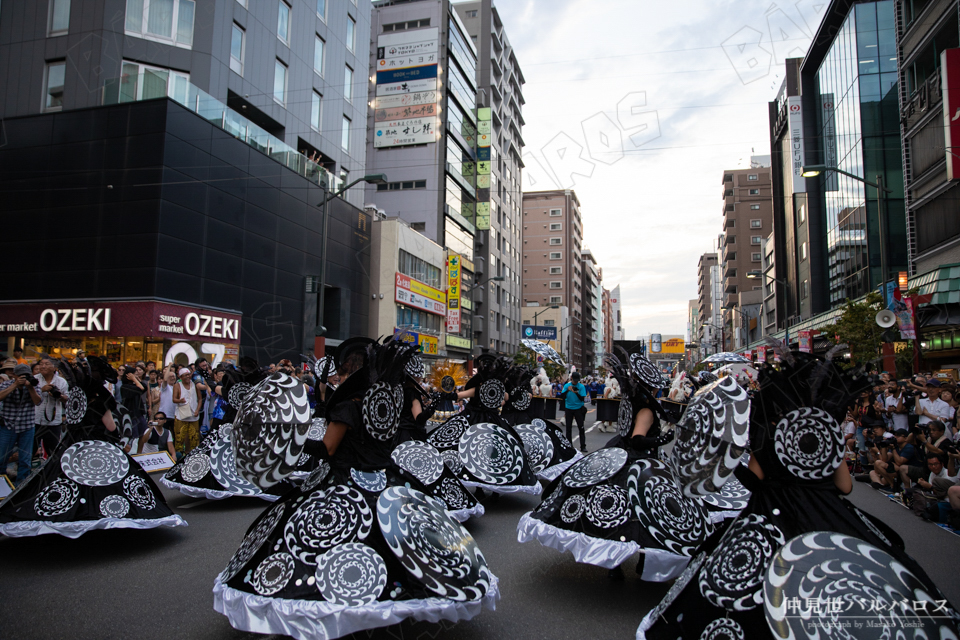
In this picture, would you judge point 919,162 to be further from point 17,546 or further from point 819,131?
point 17,546

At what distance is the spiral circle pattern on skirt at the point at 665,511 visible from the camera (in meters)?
4.44

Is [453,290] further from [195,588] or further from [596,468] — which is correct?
[195,588]

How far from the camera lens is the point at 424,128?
152ft

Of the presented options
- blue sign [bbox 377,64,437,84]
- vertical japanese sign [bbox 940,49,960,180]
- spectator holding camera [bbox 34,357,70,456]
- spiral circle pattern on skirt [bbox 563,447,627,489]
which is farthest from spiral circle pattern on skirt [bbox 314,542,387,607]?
blue sign [bbox 377,64,437,84]

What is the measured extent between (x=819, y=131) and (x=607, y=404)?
3164 cm

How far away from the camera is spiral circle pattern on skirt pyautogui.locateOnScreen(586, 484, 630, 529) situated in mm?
4594

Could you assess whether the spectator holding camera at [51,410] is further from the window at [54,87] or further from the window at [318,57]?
the window at [318,57]

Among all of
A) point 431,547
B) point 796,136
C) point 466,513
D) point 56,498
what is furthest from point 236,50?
point 796,136

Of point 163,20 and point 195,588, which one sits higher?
point 163,20

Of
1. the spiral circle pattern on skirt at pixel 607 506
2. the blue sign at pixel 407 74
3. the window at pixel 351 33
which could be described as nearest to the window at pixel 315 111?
the window at pixel 351 33

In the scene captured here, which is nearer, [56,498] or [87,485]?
[56,498]

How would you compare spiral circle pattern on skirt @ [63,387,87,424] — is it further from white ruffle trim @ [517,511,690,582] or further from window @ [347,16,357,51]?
window @ [347,16,357,51]

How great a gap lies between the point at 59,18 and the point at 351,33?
15.0 meters

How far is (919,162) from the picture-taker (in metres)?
24.4
